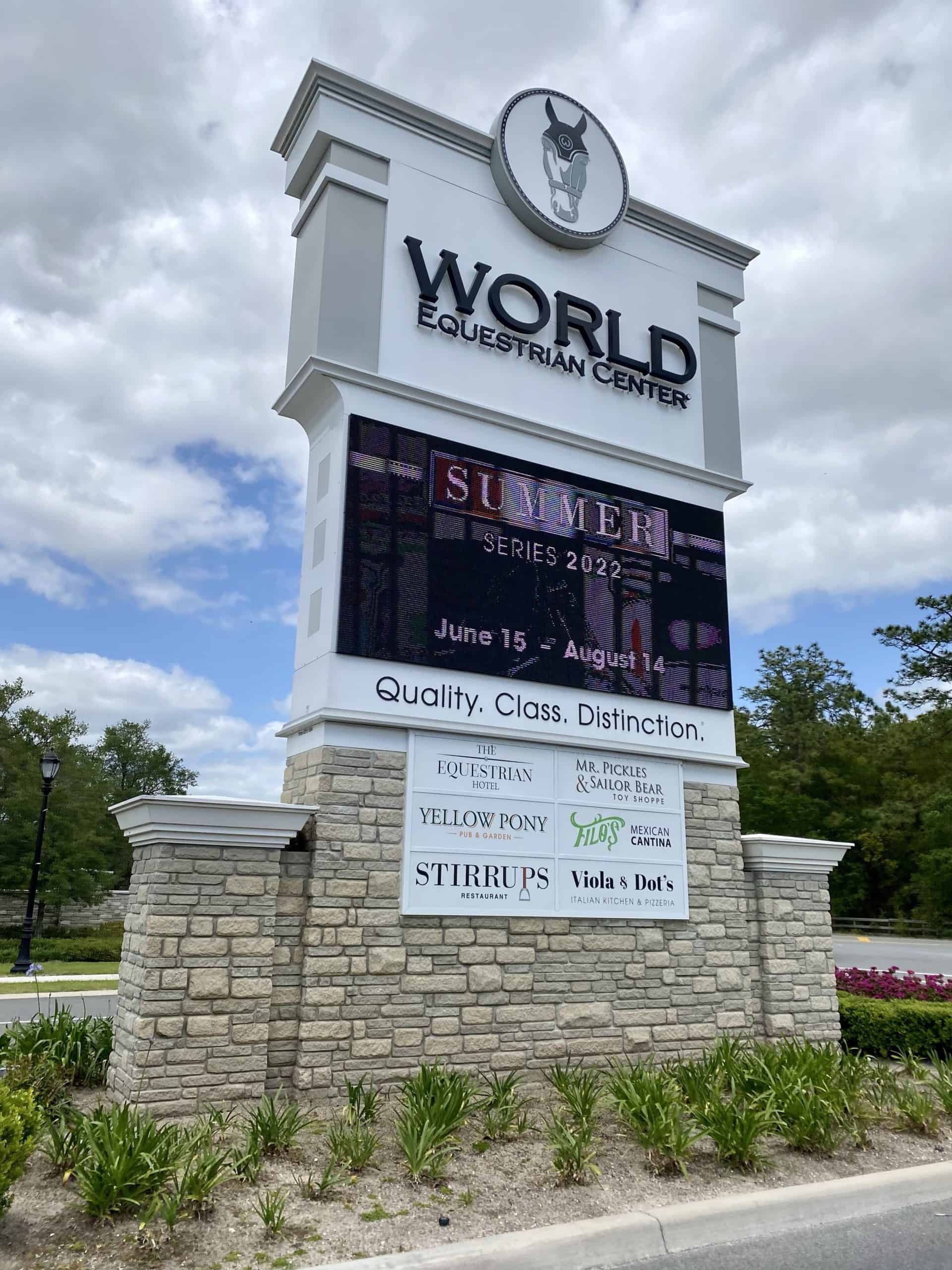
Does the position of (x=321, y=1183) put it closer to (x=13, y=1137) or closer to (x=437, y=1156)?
(x=437, y=1156)

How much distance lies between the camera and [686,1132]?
6.28m

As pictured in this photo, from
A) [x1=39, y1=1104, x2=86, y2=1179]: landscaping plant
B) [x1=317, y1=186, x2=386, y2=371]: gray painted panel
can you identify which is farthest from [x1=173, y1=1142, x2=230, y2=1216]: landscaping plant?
[x1=317, y1=186, x2=386, y2=371]: gray painted panel

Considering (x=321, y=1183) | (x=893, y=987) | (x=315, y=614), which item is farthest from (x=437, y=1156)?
(x=893, y=987)

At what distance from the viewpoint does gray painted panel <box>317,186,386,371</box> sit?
8883 millimetres

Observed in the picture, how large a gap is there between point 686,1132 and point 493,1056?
2.20 metres

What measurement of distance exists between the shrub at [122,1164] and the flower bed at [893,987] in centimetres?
887

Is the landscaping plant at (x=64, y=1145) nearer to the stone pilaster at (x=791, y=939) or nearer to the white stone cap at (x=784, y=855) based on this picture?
the stone pilaster at (x=791, y=939)

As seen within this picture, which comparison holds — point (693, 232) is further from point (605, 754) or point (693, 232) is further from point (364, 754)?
point (364, 754)

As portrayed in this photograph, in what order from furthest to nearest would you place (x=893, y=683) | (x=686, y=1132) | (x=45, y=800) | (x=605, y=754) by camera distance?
1. (x=893, y=683)
2. (x=45, y=800)
3. (x=605, y=754)
4. (x=686, y=1132)

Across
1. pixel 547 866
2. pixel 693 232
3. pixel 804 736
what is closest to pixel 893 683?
pixel 804 736

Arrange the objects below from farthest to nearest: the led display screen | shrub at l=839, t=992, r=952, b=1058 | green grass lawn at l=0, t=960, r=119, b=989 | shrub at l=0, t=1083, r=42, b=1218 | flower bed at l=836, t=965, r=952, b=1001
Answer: green grass lawn at l=0, t=960, r=119, b=989 → flower bed at l=836, t=965, r=952, b=1001 → shrub at l=839, t=992, r=952, b=1058 → the led display screen → shrub at l=0, t=1083, r=42, b=1218

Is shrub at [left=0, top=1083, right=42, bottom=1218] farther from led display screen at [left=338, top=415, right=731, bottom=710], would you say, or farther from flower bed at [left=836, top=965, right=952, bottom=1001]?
flower bed at [left=836, top=965, right=952, bottom=1001]

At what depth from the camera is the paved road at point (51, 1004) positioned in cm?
1320

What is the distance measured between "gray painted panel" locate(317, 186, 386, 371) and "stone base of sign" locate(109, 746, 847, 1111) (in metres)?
A: 3.83
